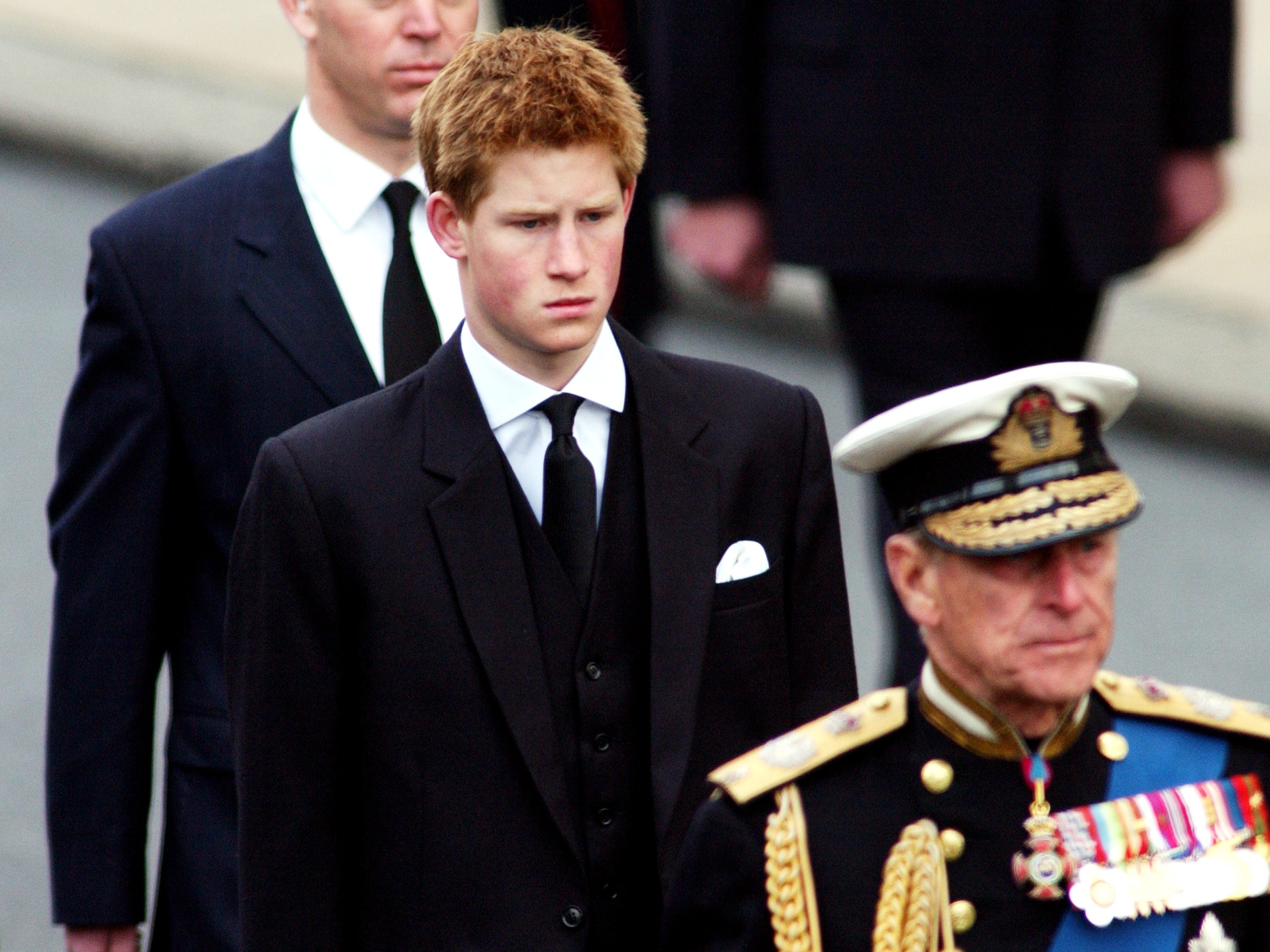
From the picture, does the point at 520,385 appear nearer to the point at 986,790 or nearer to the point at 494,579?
the point at 494,579

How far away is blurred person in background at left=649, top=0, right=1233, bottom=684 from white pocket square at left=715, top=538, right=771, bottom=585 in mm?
1955

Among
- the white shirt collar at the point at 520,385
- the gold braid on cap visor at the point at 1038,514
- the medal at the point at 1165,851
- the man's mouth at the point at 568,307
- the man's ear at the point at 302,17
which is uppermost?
the man's ear at the point at 302,17

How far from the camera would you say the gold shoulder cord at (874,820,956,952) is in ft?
10.0

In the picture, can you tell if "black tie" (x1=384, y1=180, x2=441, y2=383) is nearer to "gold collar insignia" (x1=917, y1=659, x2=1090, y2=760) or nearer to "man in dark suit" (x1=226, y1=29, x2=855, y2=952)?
"man in dark suit" (x1=226, y1=29, x2=855, y2=952)

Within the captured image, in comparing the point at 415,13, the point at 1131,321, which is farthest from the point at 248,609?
the point at 1131,321

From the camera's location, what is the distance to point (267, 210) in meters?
4.19

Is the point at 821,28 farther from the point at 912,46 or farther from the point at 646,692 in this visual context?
the point at 646,692

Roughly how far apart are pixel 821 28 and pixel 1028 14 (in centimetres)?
41

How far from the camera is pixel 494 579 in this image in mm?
3576

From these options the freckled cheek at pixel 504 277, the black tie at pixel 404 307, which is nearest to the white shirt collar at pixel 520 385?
the freckled cheek at pixel 504 277

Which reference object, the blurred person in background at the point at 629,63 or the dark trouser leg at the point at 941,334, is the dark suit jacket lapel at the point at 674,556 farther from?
the dark trouser leg at the point at 941,334

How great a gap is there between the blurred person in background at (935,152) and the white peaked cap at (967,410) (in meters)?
2.48

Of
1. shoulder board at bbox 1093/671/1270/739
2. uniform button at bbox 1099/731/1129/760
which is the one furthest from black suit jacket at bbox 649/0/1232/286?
uniform button at bbox 1099/731/1129/760

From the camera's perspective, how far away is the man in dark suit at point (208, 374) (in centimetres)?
410
